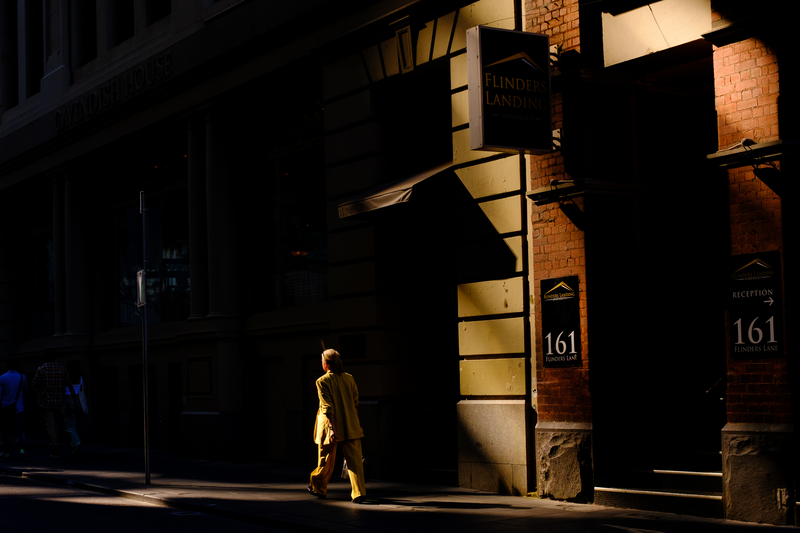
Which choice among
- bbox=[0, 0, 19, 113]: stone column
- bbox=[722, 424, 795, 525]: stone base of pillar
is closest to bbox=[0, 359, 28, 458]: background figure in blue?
bbox=[0, 0, 19, 113]: stone column

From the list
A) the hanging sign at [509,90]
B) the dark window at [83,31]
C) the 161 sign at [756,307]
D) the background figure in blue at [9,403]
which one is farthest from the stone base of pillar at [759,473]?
the dark window at [83,31]

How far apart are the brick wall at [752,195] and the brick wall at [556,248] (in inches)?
76.3

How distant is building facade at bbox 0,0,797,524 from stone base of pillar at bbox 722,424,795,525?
0.9 inches

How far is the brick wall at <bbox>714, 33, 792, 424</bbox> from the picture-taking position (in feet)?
30.5

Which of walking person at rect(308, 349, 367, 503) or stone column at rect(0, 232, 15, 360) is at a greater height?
stone column at rect(0, 232, 15, 360)

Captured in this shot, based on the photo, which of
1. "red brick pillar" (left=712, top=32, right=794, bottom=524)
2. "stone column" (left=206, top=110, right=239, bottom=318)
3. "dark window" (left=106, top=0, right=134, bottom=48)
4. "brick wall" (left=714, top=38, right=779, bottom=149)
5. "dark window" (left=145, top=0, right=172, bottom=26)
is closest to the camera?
"red brick pillar" (left=712, top=32, right=794, bottom=524)

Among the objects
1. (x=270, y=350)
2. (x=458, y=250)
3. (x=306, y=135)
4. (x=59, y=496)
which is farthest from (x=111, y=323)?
(x=458, y=250)

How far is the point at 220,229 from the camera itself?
1802 centimetres

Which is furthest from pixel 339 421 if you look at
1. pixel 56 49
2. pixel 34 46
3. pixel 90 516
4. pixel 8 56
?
pixel 8 56

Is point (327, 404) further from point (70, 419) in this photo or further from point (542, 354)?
point (70, 419)

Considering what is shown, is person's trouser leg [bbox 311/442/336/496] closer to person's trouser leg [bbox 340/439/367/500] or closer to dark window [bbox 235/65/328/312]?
person's trouser leg [bbox 340/439/367/500]

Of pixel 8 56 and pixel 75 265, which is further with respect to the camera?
pixel 8 56

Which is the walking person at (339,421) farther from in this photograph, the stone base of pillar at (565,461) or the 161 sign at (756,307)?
the 161 sign at (756,307)

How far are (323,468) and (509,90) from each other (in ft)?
15.8
